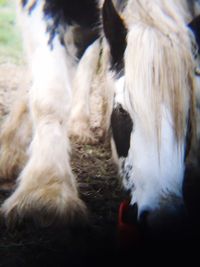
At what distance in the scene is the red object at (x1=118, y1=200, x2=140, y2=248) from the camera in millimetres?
692

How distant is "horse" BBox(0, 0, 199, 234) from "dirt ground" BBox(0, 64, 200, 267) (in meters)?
0.02

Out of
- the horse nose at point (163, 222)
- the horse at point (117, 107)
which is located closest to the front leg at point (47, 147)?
the horse at point (117, 107)

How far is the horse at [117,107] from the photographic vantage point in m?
0.72

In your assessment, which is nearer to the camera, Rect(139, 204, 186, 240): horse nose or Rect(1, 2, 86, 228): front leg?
Rect(139, 204, 186, 240): horse nose

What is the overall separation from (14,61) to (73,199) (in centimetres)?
25

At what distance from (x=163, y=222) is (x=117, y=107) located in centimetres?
20

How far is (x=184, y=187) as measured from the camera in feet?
2.53

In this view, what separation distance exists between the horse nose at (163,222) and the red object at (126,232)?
2 centimetres

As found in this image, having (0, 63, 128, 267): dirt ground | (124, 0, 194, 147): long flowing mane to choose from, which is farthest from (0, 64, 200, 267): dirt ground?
→ (124, 0, 194, 147): long flowing mane

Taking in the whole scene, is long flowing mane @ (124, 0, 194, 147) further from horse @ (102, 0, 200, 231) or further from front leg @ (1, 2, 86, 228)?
front leg @ (1, 2, 86, 228)

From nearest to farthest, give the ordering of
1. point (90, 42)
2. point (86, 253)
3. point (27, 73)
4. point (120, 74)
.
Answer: point (86, 253) → point (120, 74) → point (27, 73) → point (90, 42)

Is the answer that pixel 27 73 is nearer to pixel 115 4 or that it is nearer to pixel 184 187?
pixel 115 4

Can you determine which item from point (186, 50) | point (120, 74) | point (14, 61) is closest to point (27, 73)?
point (14, 61)

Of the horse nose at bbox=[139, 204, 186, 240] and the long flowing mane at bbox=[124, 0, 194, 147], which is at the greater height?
the long flowing mane at bbox=[124, 0, 194, 147]
